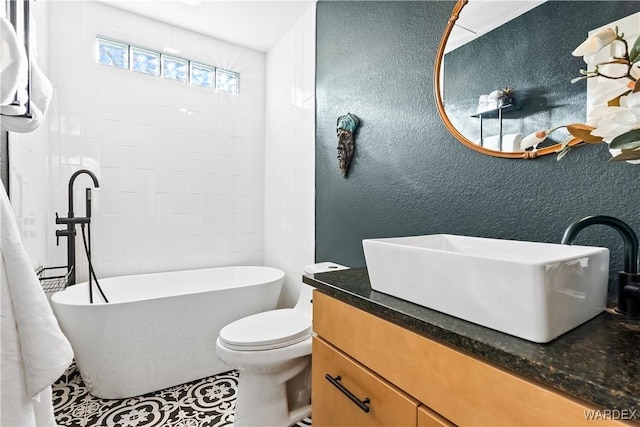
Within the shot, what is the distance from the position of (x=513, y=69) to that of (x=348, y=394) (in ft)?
4.07

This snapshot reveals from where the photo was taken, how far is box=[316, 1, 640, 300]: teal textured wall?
985 millimetres

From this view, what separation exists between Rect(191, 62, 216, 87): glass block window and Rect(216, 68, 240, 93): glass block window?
51 mm

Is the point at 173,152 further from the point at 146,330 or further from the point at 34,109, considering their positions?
the point at 34,109

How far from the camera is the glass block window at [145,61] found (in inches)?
103

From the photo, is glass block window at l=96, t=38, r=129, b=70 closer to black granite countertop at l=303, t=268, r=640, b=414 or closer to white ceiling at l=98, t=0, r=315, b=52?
white ceiling at l=98, t=0, r=315, b=52

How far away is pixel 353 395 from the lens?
3.12ft

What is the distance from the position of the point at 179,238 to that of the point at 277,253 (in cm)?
86

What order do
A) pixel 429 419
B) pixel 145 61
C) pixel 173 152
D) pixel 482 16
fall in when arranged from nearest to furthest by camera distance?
pixel 429 419 < pixel 482 16 < pixel 145 61 < pixel 173 152

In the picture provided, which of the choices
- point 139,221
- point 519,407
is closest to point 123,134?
point 139,221

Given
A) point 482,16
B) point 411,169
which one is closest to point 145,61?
point 411,169

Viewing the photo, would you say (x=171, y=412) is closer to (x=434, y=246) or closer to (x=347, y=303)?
(x=347, y=303)

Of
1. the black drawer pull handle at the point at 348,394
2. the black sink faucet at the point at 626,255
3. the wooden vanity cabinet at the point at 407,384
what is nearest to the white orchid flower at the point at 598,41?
the black sink faucet at the point at 626,255

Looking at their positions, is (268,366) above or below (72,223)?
below

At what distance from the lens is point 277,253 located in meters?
2.94
